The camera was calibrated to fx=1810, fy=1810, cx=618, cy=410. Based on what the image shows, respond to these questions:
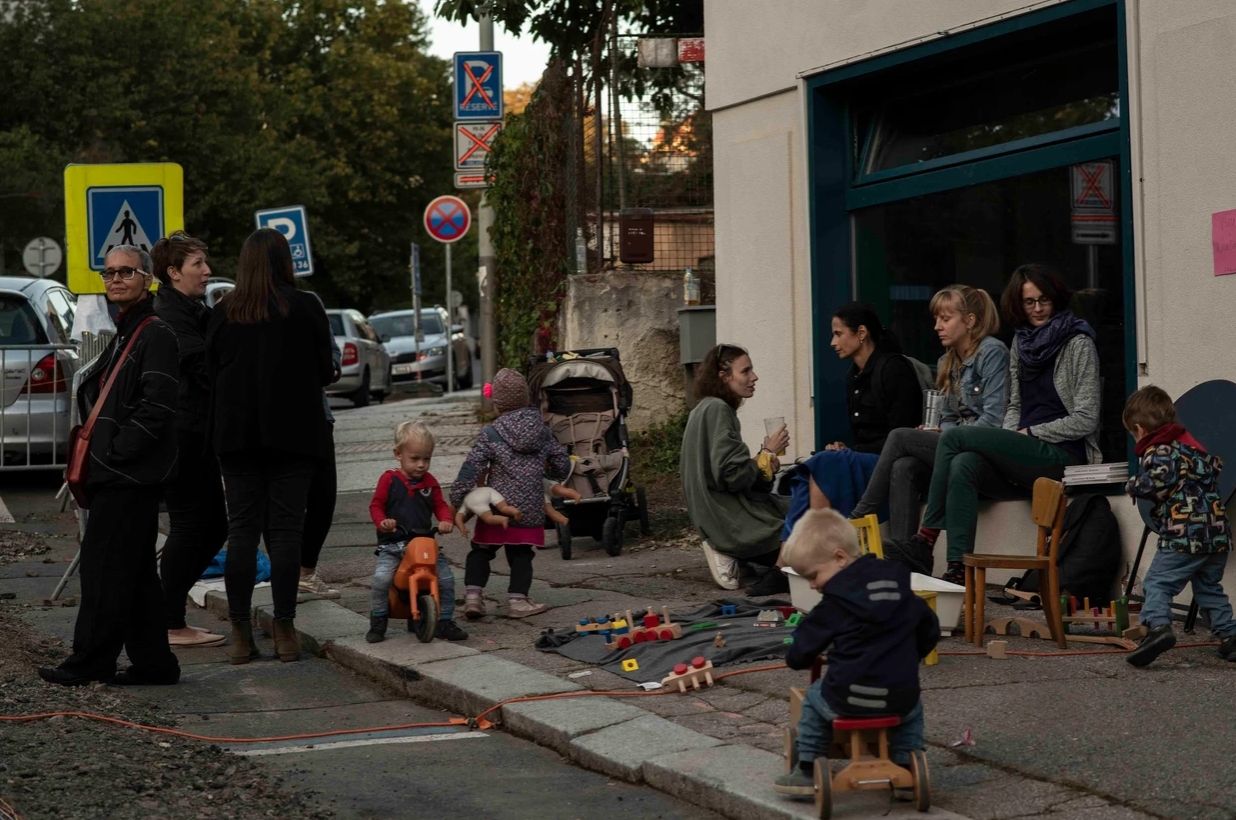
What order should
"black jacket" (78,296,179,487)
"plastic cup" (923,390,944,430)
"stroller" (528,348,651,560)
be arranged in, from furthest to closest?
1. "stroller" (528,348,651,560)
2. "plastic cup" (923,390,944,430)
3. "black jacket" (78,296,179,487)

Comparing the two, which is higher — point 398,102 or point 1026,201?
point 398,102

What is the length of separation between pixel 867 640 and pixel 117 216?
935cm

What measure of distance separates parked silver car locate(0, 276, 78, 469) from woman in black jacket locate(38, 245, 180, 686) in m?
7.85

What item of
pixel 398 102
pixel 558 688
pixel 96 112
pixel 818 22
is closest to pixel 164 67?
pixel 96 112

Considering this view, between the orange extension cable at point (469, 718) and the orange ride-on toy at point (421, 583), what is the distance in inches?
44.0

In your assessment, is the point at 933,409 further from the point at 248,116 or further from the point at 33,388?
the point at 248,116

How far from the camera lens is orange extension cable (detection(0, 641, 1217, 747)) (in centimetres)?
687

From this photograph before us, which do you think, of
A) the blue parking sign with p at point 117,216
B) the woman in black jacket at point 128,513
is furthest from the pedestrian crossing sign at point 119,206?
the woman in black jacket at point 128,513

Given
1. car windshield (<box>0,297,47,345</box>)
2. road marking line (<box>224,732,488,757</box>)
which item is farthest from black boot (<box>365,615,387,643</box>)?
car windshield (<box>0,297,47,345</box>)

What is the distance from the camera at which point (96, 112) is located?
4334 cm

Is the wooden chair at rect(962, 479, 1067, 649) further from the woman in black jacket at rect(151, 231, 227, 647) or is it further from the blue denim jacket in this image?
the woman in black jacket at rect(151, 231, 227, 647)

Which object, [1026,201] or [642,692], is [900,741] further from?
[1026,201]

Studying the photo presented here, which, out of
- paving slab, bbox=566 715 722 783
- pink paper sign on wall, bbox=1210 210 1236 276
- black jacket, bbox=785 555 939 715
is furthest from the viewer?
pink paper sign on wall, bbox=1210 210 1236 276

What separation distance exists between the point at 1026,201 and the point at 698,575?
2863 millimetres
